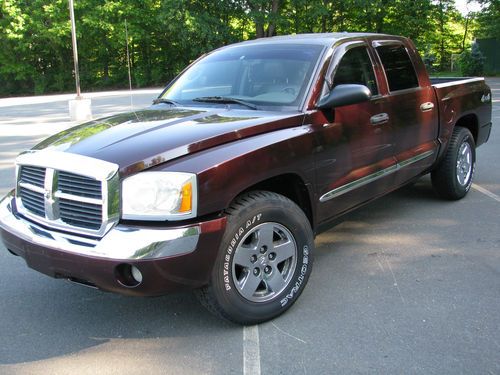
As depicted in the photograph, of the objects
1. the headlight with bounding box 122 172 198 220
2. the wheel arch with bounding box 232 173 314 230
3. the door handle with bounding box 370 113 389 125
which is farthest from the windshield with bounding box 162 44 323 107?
the headlight with bounding box 122 172 198 220

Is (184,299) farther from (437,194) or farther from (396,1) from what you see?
(396,1)

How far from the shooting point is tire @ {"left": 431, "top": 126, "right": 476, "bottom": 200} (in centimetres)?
540

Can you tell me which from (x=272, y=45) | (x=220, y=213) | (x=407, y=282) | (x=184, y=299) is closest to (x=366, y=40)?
(x=272, y=45)

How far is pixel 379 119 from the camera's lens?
4164 mm

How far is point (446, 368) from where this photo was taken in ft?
8.85

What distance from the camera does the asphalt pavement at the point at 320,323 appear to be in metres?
2.81

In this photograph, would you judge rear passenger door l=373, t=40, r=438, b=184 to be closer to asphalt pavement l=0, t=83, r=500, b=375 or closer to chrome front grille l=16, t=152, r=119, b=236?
asphalt pavement l=0, t=83, r=500, b=375

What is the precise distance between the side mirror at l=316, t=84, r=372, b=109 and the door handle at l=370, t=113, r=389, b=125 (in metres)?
0.52

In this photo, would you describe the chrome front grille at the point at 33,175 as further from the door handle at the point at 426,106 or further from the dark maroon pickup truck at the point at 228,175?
the door handle at the point at 426,106

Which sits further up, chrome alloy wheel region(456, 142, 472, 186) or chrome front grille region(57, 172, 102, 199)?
chrome front grille region(57, 172, 102, 199)

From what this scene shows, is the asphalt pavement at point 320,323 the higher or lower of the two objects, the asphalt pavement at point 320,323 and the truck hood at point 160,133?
the lower

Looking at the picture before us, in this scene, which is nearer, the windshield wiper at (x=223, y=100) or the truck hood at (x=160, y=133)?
the truck hood at (x=160, y=133)

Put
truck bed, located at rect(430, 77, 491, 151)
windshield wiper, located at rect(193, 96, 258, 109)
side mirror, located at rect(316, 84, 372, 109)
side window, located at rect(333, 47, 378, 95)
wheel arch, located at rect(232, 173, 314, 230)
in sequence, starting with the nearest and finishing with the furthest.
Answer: wheel arch, located at rect(232, 173, 314, 230)
side mirror, located at rect(316, 84, 372, 109)
windshield wiper, located at rect(193, 96, 258, 109)
side window, located at rect(333, 47, 378, 95)
truck bed, located at rect(430, 77, 491, 151)

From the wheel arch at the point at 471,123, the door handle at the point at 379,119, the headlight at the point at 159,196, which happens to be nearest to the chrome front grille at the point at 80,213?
the headlight at the point at 159,196
